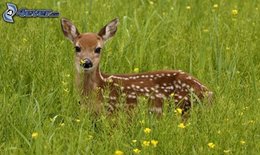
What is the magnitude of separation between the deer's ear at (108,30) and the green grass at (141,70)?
18.5 inches

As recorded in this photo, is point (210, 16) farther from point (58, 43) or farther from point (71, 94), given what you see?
point (71, 94)

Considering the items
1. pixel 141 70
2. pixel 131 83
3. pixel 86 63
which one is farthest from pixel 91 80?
pixel 141 70

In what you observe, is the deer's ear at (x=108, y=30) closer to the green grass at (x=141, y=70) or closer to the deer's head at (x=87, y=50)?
the deer's head at (x=87, y=50)

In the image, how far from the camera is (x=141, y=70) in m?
8.34

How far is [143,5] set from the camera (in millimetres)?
10336

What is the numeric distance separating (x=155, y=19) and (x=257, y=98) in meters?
2.94

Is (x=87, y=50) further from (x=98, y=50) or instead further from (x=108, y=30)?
(x=108, y=30)

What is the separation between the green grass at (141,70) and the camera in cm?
602

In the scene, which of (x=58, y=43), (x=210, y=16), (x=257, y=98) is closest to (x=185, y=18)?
(x=210, y=16)

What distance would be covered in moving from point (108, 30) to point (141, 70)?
0.78 m

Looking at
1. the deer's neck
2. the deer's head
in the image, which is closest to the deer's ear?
the deer's head
